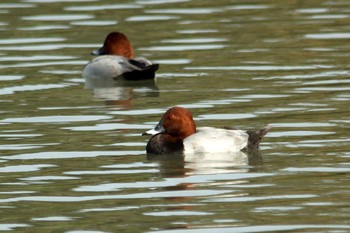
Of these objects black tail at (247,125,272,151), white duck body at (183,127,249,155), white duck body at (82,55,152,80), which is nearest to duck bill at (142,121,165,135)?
white duck body at (183,127,249,155)

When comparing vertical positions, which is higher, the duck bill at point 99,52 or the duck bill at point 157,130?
the duck bill at point 99,52

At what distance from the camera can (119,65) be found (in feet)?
62.8

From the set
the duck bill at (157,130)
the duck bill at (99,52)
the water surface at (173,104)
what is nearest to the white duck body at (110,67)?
the water surface at (173,104)

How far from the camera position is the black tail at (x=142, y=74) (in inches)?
720

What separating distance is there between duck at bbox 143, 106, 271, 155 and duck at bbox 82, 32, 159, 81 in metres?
4.89

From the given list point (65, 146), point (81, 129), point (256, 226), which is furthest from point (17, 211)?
point (81, 129)

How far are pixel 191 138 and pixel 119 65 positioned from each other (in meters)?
6.00

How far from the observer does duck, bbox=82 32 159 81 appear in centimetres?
1872

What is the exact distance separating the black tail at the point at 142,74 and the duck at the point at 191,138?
4847mm

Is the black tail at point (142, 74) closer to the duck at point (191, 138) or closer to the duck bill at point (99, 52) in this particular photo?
the duck bill at point (99, 52)

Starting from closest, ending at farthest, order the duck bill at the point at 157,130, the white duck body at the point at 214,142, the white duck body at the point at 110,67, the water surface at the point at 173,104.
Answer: the water surface at the point at 173,104 < the white duck body at the point at 214,142 < the duck bill at the point at 157,130 < the white duck body at the point at 110,67

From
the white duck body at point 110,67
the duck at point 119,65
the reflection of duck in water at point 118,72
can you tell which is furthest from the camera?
the white duck body at point 110,67

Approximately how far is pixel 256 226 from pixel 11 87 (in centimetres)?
873

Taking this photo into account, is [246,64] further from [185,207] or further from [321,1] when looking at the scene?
[185,207]
